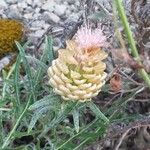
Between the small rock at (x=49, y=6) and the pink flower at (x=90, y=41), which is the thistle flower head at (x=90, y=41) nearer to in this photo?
the pink flower at (x=90, y=41)

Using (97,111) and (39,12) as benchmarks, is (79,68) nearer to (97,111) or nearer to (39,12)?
(97,111)

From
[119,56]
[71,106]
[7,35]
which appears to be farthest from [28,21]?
[119,56]

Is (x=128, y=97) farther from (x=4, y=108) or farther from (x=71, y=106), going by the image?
(x=4, y=108)

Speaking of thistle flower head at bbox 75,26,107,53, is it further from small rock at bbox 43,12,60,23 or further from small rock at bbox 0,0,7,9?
small rock at bbox 0,0,7,9

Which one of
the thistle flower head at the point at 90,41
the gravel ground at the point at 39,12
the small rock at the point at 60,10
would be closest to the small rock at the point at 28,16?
the gravel ground at the point at 39,12

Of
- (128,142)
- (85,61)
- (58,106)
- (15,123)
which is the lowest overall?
(128,142)
